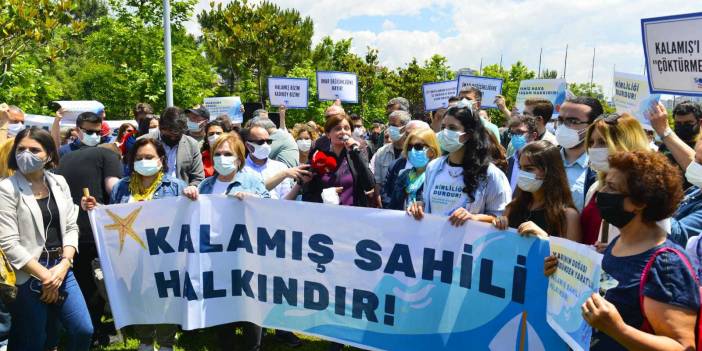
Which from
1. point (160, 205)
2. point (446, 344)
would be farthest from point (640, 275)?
point (160, 205)

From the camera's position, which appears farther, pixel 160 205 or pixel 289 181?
pixel 289 181

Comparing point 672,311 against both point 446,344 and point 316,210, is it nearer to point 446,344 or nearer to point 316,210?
point 446,344

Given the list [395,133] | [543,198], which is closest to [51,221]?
[543,198]

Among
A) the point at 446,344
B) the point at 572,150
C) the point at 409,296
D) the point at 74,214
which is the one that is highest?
the point at 572,150

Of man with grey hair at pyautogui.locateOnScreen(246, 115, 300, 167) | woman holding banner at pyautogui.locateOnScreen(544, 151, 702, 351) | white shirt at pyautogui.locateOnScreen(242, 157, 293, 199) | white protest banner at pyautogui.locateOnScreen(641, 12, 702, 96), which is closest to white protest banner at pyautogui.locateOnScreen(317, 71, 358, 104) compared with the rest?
man with grey hair at pyautogui.locateOnScreen(246, 115, 300, 167)

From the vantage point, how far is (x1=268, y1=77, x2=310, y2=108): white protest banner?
11820mm

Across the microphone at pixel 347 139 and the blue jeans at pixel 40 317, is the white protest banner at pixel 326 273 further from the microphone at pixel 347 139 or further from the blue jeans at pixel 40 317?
the microphone at pixel 347 139

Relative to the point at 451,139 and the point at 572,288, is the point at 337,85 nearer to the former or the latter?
the point at 451,139

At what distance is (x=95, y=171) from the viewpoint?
211 inches

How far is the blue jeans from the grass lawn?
1430mm

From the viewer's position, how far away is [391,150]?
6.71 m

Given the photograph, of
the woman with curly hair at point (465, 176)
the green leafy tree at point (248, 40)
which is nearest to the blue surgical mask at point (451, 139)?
the woman with curly hair at point (465, 176)

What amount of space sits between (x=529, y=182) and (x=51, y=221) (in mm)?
3143

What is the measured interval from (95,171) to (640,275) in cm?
441
